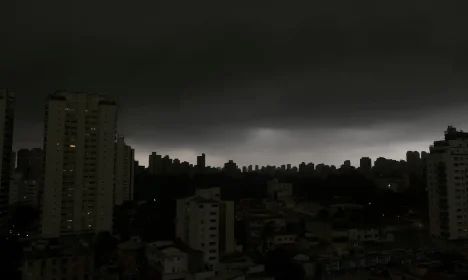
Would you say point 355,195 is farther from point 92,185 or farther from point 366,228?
point 92,185

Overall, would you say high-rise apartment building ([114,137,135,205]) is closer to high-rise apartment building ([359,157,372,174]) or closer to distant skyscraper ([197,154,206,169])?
distant skyscraper ([197,154,206,169])

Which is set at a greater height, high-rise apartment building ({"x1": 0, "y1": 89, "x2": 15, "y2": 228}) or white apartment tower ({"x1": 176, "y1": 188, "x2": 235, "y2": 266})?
high-rise apartment building ({"x1": 0, "y1": 89, "x2": 15, "y2": 228})

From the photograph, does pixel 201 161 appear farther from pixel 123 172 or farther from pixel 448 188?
pixel 448 188

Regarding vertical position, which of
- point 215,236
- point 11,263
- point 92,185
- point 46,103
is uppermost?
point 46,103

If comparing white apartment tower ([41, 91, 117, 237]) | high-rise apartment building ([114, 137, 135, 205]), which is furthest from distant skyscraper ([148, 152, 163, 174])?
white apartment tower ([41, 91, 117, 237])

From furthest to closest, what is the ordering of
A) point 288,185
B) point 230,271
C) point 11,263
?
point 288,185 < point 11,263 < point 230,271

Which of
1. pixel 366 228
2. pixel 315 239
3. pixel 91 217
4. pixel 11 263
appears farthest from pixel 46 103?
pixel 366 228

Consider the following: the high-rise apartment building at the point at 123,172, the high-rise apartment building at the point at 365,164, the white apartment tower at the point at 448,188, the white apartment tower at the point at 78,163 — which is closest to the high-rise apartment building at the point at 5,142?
the white apartment tower at the point at 78,163
